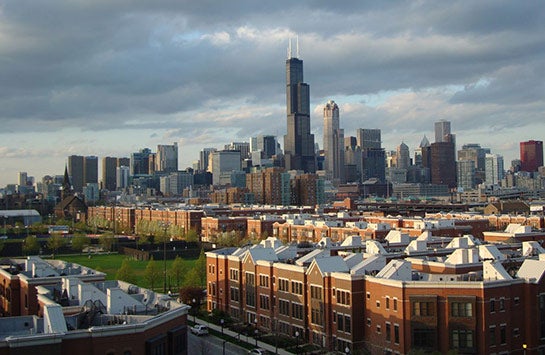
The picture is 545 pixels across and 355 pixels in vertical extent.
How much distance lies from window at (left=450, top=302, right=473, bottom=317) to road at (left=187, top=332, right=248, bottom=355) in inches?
585

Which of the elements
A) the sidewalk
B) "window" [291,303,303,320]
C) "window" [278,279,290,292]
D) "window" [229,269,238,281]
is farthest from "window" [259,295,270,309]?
"window" [229,269,238,281]

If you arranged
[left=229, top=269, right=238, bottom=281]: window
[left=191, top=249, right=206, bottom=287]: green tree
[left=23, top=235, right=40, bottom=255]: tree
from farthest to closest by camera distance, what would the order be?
[left=23, top=235, right=40, bottom=255]: tree
[left=191, top=249, right=206, bottom=287]: green tree
[left=229, top=269, right=238, bottom=281]: window

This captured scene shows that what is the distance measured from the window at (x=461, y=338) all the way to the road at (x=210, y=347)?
14.5 metres

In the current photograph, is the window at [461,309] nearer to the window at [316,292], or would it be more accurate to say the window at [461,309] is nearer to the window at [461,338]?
the window at [461,338]

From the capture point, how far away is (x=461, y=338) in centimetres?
3859

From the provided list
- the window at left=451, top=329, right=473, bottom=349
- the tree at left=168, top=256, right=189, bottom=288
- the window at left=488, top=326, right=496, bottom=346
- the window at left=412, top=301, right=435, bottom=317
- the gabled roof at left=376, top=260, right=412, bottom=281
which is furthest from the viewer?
the tree at left=168, top=256, right=189, bottom=288

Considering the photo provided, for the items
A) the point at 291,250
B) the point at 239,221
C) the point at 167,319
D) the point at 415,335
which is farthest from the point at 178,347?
the point at 239,221

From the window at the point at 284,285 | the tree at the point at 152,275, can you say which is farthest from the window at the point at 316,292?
the tree at the point at 152,275

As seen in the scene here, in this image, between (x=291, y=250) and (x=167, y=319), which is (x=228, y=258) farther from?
(x=167, y=319)

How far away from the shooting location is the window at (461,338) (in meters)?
38.5

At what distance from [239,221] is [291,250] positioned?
71.4 metres

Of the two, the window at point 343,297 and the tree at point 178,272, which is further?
the tree at point 178,272

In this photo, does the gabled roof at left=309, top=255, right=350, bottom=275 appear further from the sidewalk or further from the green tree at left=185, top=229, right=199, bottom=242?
the green tree at left=185, top=229, right=199, bottom=242

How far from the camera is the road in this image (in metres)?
45.2
